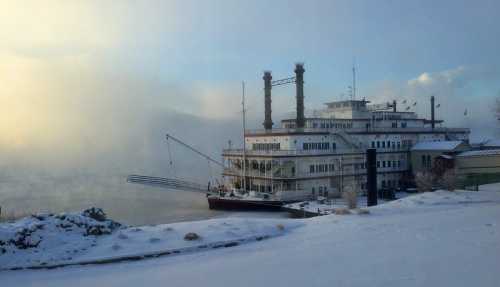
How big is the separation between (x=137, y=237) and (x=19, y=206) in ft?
Result: 107

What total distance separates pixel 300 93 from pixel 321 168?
901 centimetres

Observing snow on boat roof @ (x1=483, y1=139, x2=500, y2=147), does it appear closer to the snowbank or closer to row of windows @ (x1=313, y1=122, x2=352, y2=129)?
row of windows @ (x1=313, y1=122, x2=352, y2=129)

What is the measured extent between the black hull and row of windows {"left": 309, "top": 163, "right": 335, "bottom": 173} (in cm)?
481

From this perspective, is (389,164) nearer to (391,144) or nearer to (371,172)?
(391,144)

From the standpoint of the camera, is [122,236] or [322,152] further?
[322,152]

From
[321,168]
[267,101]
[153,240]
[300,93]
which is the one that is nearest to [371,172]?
[321,168]

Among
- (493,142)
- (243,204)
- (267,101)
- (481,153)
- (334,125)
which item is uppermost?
(267,101)

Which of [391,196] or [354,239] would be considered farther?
[391,196]

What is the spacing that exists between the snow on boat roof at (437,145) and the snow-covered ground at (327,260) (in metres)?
29.7

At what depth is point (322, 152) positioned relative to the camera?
39.5 m

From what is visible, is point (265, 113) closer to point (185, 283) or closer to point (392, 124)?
point (392, 124)

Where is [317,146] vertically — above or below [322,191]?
above

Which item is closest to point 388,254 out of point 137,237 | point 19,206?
point 137,237

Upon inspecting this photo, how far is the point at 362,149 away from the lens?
42.6 m
